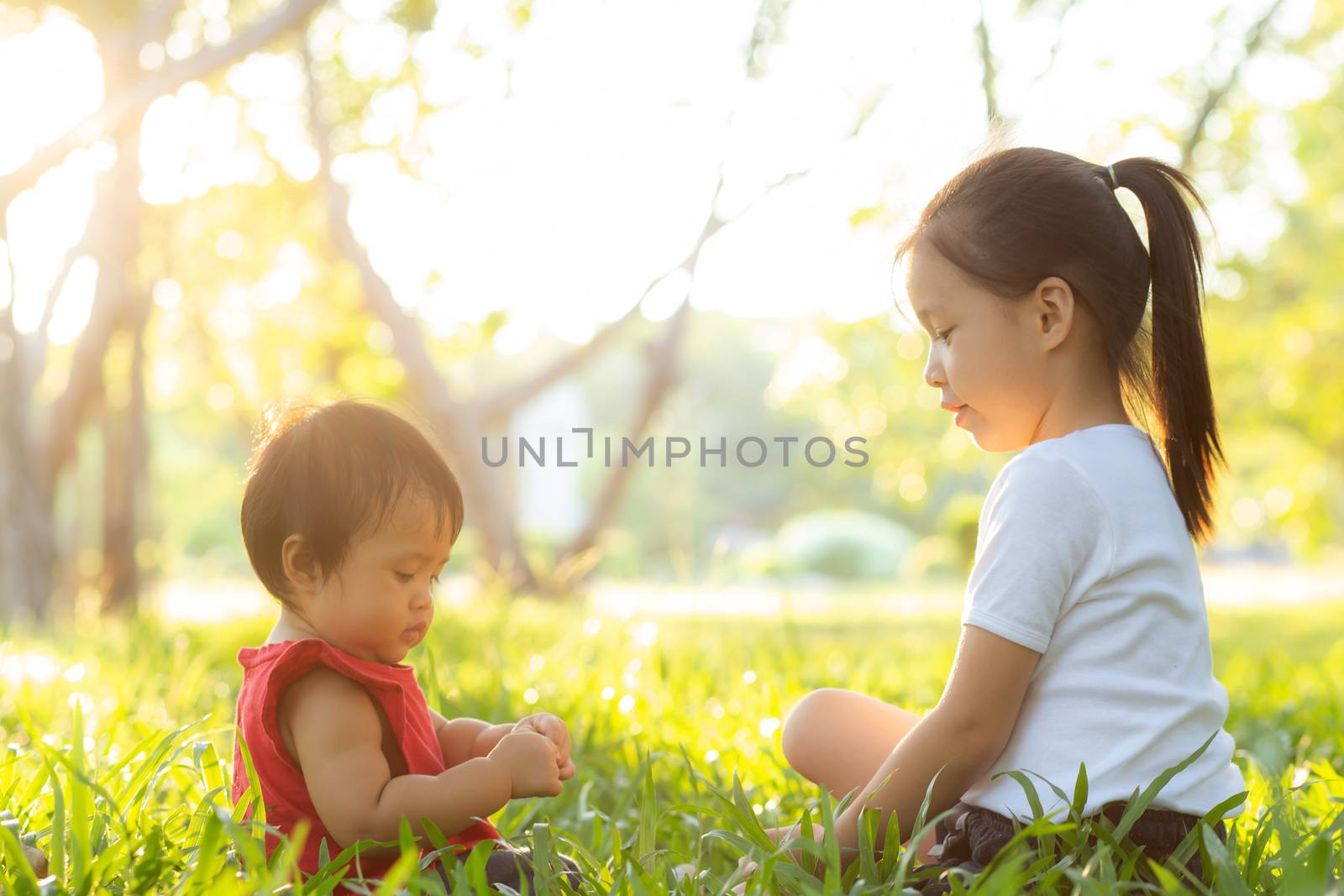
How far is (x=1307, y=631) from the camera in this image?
6.83 meters

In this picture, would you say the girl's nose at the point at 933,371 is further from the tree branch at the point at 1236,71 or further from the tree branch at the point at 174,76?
the tree branch at the point at 1236,71

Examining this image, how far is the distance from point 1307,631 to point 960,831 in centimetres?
630

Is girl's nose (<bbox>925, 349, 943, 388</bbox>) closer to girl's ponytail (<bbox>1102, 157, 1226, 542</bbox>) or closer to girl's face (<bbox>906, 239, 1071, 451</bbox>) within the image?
girl's face (<bbox>906, 239, 1071, 451</bbox>)

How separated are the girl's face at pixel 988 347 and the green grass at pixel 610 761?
487 millimetres

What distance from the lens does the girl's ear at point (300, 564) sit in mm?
1445

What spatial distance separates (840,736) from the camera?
176 cm

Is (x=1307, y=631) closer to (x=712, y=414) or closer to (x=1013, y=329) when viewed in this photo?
(x=1013, y=329)

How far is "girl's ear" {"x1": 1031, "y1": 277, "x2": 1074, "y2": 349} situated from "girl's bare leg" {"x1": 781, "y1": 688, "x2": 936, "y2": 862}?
0.59 m

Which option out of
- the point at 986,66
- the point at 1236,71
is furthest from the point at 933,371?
the point at 1236,71

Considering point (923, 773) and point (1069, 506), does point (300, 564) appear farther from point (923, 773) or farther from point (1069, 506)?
point (1069, 506)

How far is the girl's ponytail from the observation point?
5.28 feet

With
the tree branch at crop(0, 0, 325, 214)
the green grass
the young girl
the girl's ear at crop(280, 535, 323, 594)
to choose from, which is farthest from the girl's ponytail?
the tree branch at crop(0, 0, 325, 214)

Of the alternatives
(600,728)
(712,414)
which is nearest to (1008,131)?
(600,728)

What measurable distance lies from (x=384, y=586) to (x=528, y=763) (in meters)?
0.28
